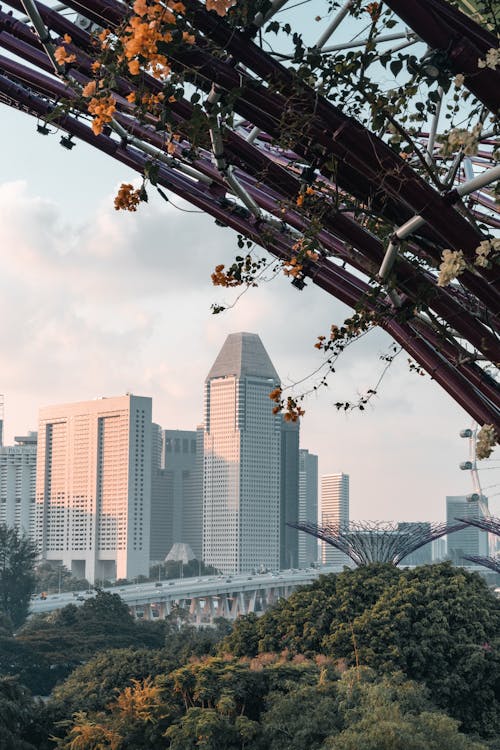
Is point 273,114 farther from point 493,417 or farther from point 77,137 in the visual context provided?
point 77,137

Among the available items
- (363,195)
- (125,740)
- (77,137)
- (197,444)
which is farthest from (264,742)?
(197,444)

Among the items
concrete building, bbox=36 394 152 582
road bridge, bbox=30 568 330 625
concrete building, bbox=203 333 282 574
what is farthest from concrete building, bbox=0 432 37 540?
road bridge, bbox=30 568 330 625

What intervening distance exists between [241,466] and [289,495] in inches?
372

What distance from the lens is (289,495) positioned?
541ft

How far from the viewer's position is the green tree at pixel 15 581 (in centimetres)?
6606

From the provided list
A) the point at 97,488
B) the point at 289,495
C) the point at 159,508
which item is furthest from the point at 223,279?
the point at 159,508

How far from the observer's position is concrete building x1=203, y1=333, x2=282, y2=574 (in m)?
158

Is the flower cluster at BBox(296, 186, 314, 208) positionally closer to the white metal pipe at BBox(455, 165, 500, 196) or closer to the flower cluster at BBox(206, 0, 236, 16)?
the white metal pipe at BBox(455, 165, 500, 196)

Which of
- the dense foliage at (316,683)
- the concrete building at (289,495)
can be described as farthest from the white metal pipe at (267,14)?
the concrete building at (289,495)

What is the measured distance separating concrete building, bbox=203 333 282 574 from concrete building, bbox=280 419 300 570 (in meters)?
1.80

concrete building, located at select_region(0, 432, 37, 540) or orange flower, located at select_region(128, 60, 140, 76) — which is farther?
concrete building, located at select_region(0, 432, 37, 540)

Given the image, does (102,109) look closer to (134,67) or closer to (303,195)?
(134,67)

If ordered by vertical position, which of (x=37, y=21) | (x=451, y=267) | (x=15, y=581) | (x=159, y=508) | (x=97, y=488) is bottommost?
(x=15, y=581)

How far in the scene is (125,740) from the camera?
18.2 meters
